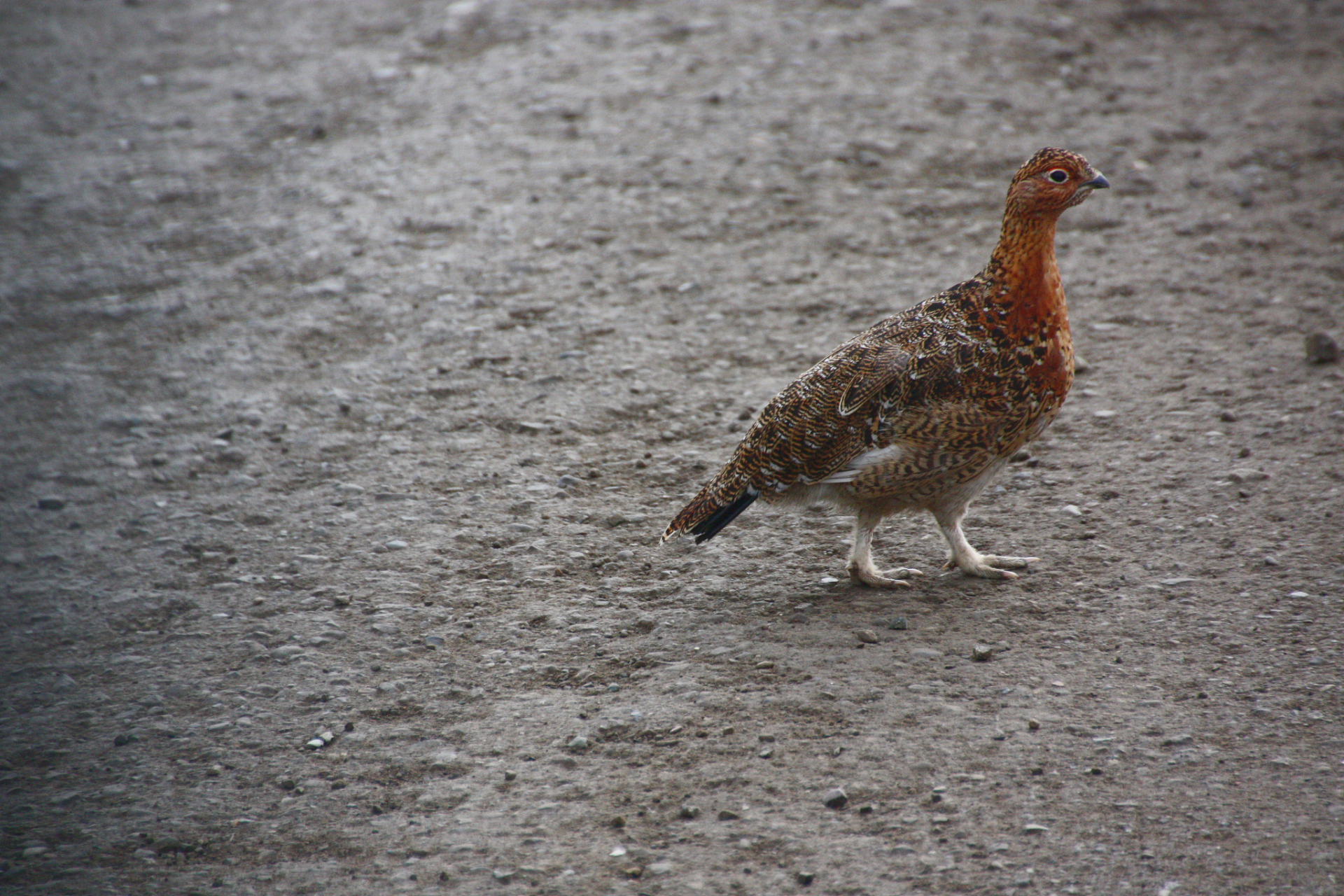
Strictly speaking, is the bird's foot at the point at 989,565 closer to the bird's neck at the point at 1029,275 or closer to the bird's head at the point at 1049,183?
the bird's neck at the point at 1029,275

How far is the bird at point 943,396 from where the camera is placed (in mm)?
4160

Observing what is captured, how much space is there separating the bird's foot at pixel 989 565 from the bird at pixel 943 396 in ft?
0.90

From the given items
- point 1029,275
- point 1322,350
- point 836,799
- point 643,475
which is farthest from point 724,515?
Result: point 1322,350

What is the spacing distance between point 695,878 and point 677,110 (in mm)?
6786

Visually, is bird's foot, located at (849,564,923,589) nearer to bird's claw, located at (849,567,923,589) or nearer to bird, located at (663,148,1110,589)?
bird's claw, located at (849,567,923,589)

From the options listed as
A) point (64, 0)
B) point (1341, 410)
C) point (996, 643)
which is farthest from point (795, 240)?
point (64, 0)

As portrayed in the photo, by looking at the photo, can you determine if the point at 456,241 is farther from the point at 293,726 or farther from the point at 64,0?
the point at 64,0

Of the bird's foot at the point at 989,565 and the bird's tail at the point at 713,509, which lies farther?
the bird's foot at the point at 989,565

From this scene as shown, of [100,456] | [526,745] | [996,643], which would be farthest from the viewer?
[100,456]

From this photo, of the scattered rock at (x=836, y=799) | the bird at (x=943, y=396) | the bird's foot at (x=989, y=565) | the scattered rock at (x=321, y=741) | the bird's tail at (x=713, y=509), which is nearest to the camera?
the scattered rock at (x=836, y=799)

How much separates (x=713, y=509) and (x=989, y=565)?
3.74ft

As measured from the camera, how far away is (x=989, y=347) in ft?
13.8

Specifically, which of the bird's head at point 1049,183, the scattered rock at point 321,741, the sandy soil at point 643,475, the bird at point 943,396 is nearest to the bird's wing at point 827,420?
the bird at point 943,396

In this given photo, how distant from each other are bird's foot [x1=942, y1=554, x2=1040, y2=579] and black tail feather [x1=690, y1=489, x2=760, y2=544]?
874 millimetres
